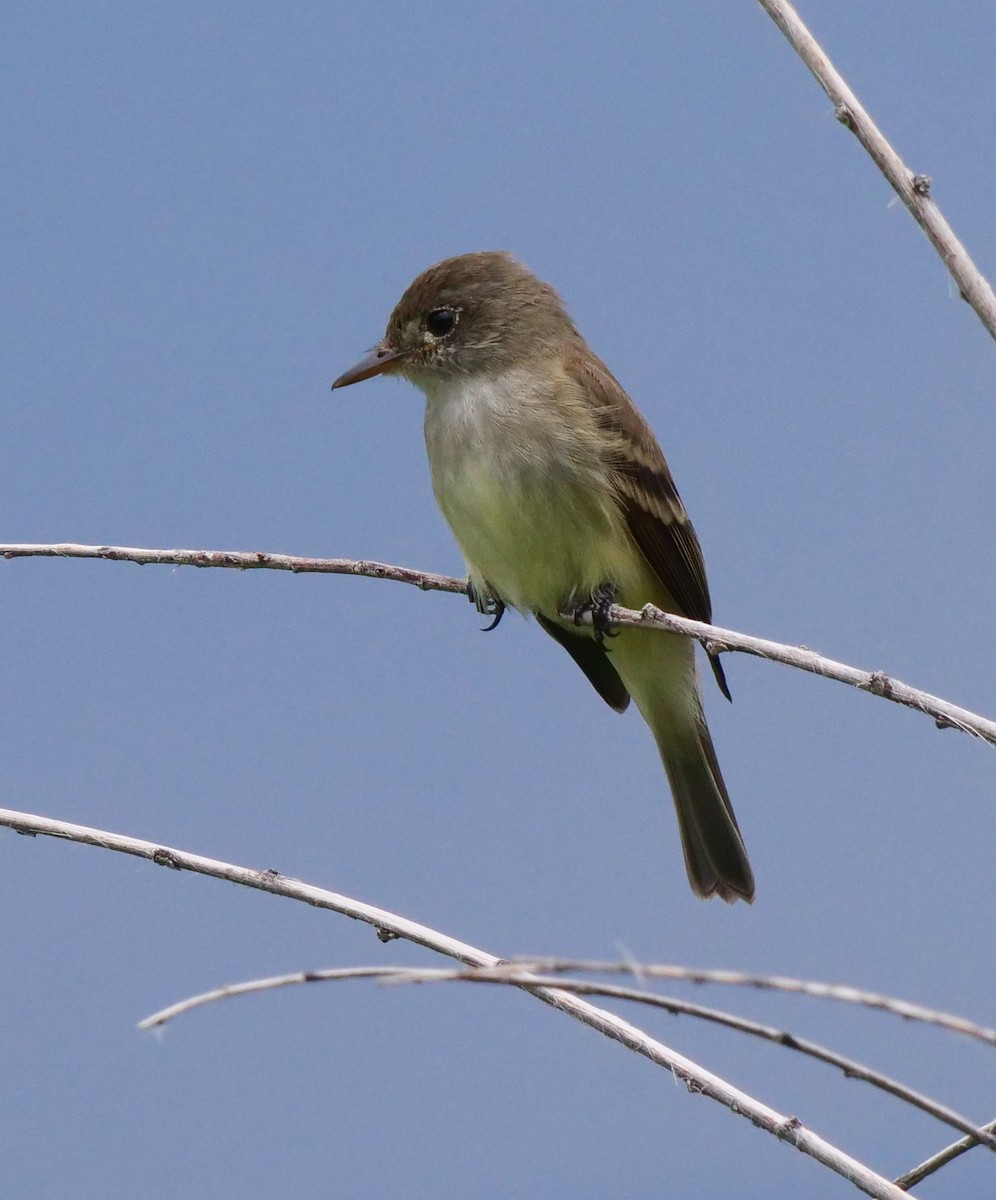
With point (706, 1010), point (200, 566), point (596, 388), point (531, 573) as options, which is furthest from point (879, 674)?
point (596, 388)

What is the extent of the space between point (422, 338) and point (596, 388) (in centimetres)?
52

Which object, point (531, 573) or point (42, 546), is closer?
point (42, 546)

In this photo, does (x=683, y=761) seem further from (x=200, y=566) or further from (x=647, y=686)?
(x=200, y=566)

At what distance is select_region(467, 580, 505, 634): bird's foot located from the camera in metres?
3.97

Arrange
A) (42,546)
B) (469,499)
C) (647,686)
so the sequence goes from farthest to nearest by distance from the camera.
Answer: (647,686)
(469,499)
(42,546)

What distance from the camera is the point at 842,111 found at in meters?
1.86

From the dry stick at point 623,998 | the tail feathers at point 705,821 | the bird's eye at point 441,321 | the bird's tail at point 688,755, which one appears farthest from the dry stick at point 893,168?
the tail feathers at point 705,821

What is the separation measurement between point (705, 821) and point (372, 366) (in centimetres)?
164

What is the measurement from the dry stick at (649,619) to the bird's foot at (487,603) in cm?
33

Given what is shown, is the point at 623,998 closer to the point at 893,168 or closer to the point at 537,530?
the point at 893,168

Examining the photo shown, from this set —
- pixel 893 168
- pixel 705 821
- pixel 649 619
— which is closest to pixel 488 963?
pixel 649 619

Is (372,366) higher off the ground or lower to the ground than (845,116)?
higher

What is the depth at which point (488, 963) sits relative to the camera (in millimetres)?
1988

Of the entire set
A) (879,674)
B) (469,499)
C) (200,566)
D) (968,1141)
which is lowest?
(968,1141)
